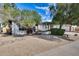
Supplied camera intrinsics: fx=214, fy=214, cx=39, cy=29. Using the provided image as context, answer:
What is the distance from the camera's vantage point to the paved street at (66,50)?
209 inches

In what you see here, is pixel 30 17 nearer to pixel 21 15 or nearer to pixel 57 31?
pixel 21 15

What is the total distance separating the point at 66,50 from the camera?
544 centimetres

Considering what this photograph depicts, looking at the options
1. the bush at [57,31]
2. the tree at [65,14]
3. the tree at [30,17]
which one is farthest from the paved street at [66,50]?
the tree at [30,17]

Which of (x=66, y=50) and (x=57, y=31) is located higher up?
(x=57, y=31)

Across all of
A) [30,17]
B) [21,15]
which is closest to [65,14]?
[30,17]

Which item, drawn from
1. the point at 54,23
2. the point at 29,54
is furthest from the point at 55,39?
the point at 29,54

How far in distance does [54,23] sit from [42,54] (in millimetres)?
864

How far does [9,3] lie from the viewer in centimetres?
536

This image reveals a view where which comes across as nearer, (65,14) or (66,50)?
(66,50)

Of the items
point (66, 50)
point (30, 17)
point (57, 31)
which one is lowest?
point (66, 50)

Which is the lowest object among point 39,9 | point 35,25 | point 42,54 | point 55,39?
point 42,54

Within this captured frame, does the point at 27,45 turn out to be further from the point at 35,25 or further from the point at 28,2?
the point at 28,2

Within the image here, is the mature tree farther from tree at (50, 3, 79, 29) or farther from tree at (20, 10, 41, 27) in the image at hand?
tree at (50, 3, 79, 29)

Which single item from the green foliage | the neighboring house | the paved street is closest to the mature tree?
the green foliage
